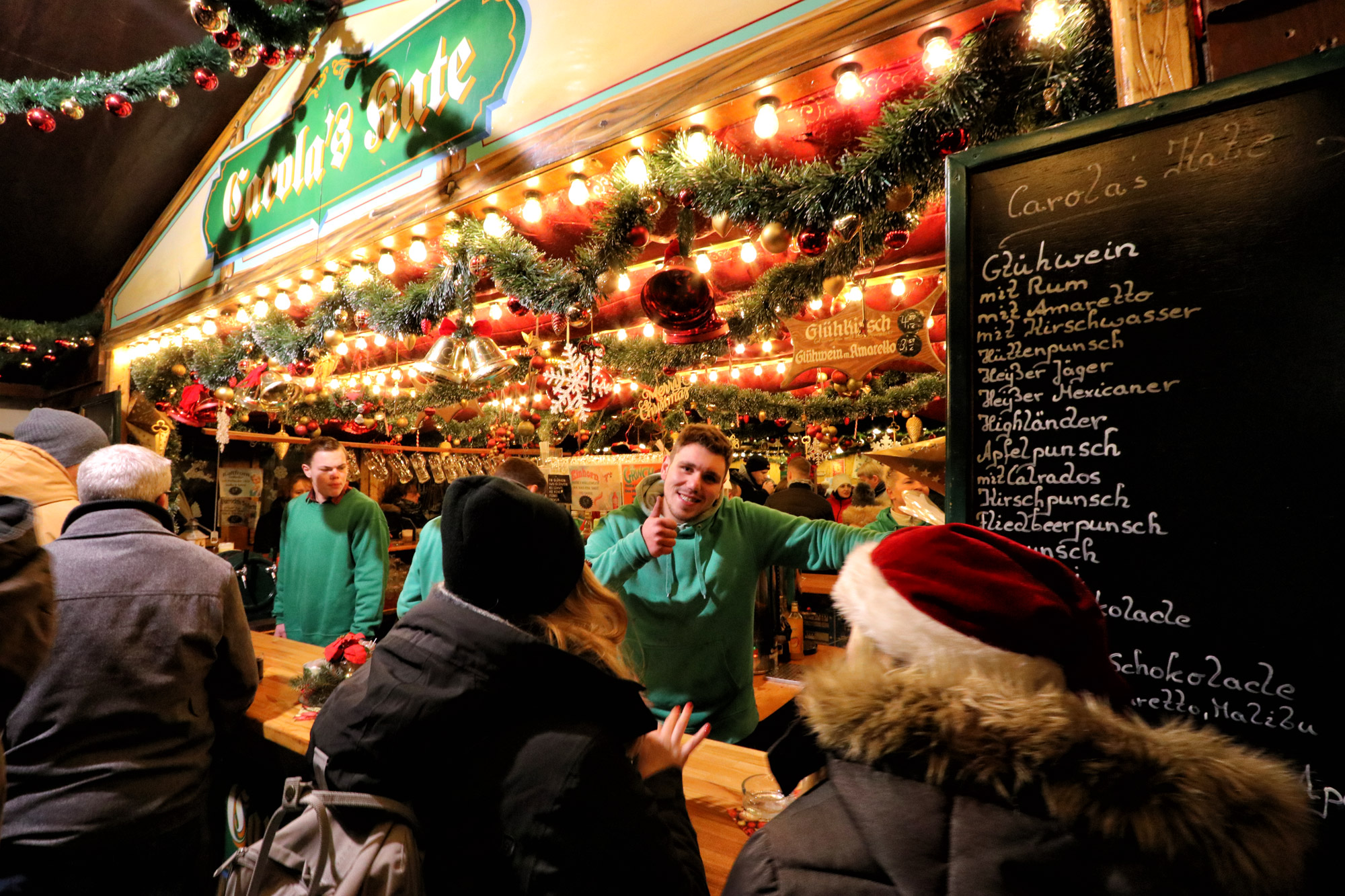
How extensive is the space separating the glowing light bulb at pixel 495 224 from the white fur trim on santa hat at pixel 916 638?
8.57 feet

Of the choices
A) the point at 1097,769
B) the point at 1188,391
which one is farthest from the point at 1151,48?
the point at 1097,769

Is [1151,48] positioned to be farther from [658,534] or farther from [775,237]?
[658,534]

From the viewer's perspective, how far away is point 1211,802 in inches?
27.4

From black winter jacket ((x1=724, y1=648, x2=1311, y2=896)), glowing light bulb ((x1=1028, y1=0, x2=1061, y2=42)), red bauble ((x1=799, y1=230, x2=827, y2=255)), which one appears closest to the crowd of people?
black winter jacket ((x1=724, y1=648, x2=1311, y2=896))

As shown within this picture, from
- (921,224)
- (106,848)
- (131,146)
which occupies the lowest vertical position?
(106,848)

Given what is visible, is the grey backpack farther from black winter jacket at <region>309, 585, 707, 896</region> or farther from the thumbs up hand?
the thumbs up hand

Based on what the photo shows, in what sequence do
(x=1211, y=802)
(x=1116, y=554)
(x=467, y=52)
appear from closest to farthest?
(x=1211, y=802) < (x=1116, y=554) < (x=467, y=52)

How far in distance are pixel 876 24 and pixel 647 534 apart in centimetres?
182

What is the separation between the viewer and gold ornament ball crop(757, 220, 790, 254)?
2.16 meters

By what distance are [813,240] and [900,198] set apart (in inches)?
11.8

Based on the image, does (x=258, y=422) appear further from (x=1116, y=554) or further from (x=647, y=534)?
(x=1116, y=554)

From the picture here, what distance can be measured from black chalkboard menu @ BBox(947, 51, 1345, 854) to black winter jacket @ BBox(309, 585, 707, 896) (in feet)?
3.43

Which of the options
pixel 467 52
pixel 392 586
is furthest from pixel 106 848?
pixel 392 586

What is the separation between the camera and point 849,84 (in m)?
2.11
